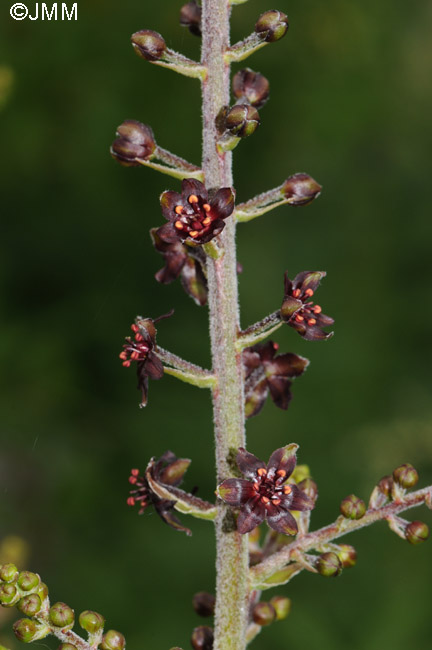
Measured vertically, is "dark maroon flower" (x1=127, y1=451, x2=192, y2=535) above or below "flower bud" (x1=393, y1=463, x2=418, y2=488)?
Answer: below

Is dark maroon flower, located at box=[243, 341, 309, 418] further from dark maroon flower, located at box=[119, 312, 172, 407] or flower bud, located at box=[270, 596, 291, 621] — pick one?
flower bud, located at box=[270, 596, 291, 621]

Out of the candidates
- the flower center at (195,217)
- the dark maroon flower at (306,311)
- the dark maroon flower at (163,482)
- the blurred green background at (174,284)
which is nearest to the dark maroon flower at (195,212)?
the flower center at (195,217)

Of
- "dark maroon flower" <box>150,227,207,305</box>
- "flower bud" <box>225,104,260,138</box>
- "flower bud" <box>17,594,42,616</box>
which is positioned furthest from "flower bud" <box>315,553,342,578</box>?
"flower bud" <box>225,104,260,138</box>

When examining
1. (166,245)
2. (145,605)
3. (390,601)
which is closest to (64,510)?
(145,605)

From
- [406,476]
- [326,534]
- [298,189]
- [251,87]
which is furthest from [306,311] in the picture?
[251,87]

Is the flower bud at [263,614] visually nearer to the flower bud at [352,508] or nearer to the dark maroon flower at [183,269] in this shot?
the flower bud at [352,508]

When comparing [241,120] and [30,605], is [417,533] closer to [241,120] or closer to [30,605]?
[30,605]
